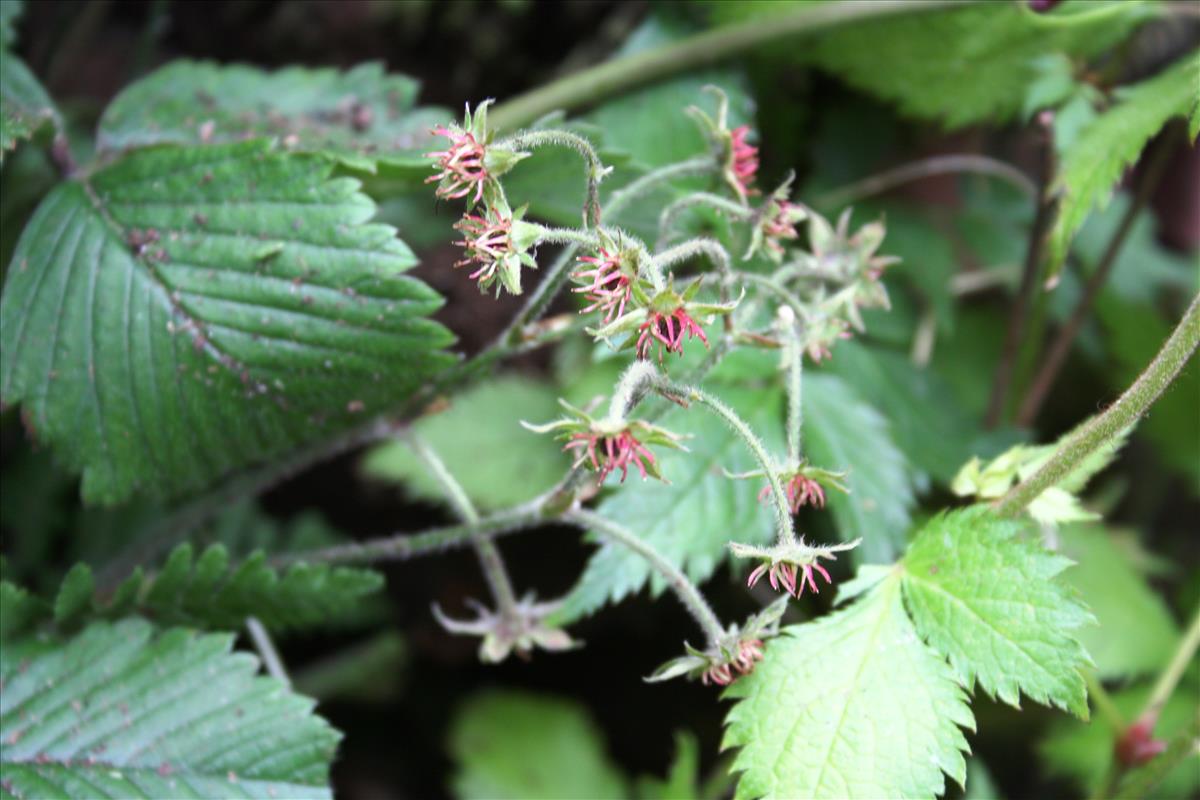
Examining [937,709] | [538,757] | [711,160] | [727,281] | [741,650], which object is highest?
[711,160]

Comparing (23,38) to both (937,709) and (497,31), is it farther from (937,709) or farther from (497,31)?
(937,709)

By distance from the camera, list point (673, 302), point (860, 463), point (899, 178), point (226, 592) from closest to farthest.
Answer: point (673, 302) < point (226, 592) < point (860, 463) < point (899, 178)

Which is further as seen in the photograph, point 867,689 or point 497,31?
point 497,31

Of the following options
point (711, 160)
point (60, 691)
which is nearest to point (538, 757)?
point (60, 691)

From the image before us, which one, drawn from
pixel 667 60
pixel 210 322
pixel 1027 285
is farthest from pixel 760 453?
pixel 1027 285

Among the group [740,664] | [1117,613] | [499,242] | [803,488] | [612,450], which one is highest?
[499,242]

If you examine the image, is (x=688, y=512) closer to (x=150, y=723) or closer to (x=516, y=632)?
(x=516, y=632)
